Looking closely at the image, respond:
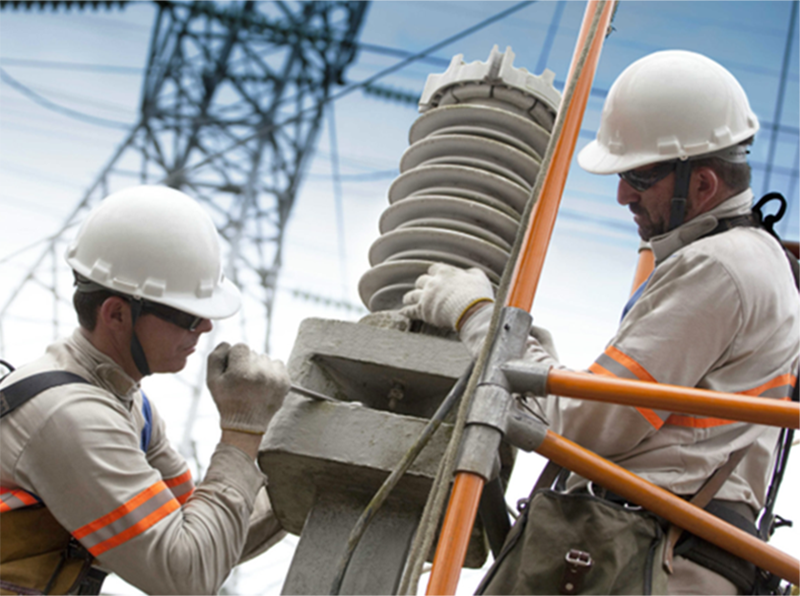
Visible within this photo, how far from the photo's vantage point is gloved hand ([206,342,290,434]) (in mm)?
3117

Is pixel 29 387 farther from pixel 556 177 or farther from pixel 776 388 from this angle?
pixel 776 388

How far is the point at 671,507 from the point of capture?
7.68ft

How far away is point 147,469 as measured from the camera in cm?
284

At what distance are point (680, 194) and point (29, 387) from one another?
2.23 meters

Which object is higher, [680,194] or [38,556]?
[680,194]

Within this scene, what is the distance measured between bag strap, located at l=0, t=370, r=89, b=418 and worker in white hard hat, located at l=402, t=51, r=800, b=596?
4.46ft

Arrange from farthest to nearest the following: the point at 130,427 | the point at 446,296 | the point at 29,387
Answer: the point at 446,296 < the point at 130,427 < the point at 29,387

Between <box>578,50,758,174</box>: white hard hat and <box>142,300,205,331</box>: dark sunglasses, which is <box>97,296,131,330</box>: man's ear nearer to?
<box>142,300,205,331</box>: dark sunglasses

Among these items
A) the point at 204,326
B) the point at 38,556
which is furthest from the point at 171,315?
the point at 38,556

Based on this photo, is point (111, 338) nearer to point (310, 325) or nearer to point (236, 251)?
point (310, 325)

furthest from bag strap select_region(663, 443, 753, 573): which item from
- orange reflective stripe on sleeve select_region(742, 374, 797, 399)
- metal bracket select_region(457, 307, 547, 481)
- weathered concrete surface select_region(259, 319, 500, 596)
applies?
weathered concrete surface select_region(259, 319, 500, 596)

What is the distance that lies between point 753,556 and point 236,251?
13.3 metres

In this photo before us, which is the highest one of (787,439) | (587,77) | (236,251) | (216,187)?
(216,187)

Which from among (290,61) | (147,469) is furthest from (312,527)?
(290,61)
